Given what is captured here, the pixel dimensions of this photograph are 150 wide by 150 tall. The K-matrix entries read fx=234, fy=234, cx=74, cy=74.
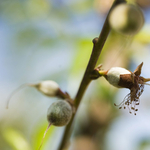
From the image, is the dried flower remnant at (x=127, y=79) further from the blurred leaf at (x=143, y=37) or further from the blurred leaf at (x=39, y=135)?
the blurred leaf at (x=143, y=37)

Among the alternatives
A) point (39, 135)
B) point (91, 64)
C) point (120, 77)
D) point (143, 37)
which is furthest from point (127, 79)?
point (143, 37)

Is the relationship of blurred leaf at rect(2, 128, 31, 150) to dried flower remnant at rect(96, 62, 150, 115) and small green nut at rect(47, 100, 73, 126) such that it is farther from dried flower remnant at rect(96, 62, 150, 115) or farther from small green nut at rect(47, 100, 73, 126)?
dried flower remnant at rect(96, 62, 150, 115)

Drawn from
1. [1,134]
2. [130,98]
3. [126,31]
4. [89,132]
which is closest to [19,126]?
[1,134]

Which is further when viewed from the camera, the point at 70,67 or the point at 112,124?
the point at 70,67

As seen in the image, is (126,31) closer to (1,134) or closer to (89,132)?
(89,132)

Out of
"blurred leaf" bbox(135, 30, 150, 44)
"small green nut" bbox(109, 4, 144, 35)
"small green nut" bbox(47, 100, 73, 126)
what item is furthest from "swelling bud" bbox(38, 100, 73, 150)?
"blurred leaf" bbox(135, 30, 150, 44)

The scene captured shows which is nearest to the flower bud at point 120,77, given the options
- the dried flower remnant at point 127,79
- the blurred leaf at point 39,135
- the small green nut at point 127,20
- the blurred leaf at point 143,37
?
the dried flower remnant at point 127,79

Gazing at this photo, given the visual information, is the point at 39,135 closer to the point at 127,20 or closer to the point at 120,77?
the point at 120,77
